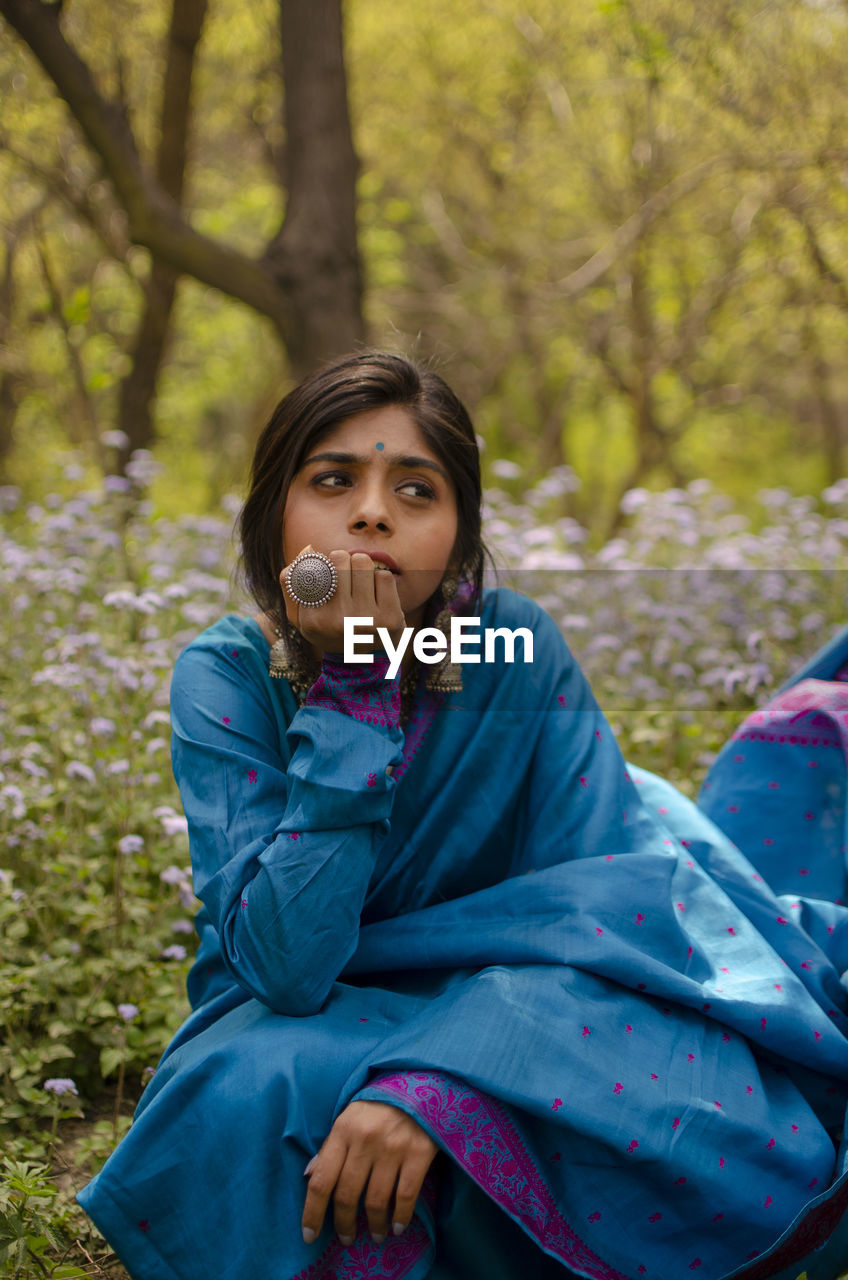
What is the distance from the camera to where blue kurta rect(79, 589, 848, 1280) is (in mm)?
1624

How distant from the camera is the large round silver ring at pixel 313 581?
1.82m

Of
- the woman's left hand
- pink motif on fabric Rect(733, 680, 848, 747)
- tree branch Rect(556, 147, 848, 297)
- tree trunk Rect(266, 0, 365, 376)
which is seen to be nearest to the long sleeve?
the woman's left hand

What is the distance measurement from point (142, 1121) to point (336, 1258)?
341 mm

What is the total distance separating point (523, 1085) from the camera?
1.61 meters

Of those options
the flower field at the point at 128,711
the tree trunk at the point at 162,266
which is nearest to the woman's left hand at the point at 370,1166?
the flower field at the point at 128,711

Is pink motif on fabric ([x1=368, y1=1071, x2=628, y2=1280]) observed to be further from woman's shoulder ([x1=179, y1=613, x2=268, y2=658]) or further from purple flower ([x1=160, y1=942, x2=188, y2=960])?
purple flower ([x1=160, y1=942, x2=188, y2=960])

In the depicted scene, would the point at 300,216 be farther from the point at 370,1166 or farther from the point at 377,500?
the point at 370,1166

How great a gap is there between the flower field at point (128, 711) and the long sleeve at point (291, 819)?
0.56m

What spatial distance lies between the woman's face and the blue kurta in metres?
0.23

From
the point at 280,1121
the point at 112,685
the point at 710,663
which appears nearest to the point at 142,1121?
the point at 280,1121

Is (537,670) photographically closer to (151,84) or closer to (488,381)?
(151,84)

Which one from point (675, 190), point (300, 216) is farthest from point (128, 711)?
point (675, 190)

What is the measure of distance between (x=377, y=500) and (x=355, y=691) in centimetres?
Answer: 33

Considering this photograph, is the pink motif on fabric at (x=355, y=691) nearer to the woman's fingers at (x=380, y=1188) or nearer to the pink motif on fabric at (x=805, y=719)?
the woman's fingers at (x=380, y=1188)
